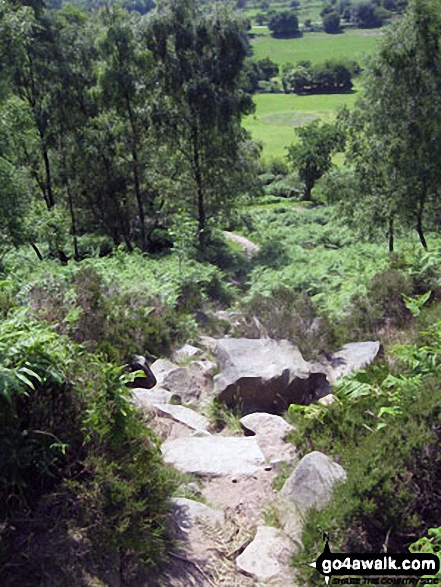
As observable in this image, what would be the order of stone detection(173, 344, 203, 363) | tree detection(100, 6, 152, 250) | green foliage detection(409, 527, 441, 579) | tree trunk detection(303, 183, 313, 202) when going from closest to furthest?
green foliage detection(409, 527, 441, 579) → stone detection(173, 344, 203, 363) → tree detection(100, 6, 152, 250) → tree trunk detection(303, 183, 313, 202)

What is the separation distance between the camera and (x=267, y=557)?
4602 millimetres

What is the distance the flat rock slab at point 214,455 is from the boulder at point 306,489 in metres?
0.78

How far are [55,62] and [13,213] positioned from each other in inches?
428

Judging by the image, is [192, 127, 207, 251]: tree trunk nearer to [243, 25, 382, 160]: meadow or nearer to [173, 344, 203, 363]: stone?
[243, 25, 382, 160]: meadow

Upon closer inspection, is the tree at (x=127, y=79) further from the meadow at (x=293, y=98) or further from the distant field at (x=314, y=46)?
the distant field at (x=314, y=46)

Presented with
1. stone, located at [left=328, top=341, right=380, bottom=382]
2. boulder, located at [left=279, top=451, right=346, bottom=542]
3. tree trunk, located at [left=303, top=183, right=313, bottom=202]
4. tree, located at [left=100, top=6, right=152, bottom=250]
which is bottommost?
tree trunk, located at [left=303, top=183, right=313, bottom=202]

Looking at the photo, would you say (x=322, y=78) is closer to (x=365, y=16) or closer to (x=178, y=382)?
(x=365, y=16)

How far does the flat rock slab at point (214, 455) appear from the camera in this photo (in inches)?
230

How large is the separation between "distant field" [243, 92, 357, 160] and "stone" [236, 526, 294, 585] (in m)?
68.3

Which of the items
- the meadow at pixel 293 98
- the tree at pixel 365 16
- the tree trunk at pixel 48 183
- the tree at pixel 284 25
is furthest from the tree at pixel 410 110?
the tree at pixel 365 16

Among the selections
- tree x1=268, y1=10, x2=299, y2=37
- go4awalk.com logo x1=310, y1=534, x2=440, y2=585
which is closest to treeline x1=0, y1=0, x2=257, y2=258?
go4awalk.com logo x1=310, y1=534, x2=440, y2=585

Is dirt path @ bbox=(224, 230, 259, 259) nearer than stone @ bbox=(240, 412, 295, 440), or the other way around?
stone @ bbox=(240, 412, 295, 440)

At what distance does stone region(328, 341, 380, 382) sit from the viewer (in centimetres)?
799

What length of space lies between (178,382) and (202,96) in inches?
658
